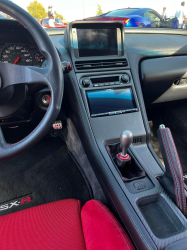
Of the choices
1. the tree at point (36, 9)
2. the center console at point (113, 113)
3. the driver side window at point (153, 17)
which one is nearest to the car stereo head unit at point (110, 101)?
the center console at point (113, 113)

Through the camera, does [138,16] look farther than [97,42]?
Yes

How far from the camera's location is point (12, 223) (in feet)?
3.13

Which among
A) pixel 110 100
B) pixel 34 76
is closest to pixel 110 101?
pixel 110 100

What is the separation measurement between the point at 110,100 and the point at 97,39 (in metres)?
0.40

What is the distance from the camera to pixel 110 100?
1.26m

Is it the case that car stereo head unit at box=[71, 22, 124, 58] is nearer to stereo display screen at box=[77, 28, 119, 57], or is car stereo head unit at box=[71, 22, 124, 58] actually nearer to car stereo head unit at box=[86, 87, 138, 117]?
stereo display screen at box=[77, 28, 119, 57]

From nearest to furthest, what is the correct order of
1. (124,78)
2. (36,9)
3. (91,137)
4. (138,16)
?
(91,137) < (124,78) < (138,16) < (36,9)

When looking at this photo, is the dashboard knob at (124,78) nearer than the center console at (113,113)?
No

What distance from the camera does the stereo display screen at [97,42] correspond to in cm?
128

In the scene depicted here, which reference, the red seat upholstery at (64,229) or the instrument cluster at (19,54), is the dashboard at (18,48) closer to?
the instrument cluster at (19,54)

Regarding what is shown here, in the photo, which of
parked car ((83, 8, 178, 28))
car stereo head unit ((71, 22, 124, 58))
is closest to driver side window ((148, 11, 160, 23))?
parked car ((83, 8, 178, 28))

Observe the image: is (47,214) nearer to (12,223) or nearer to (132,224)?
(12,223)

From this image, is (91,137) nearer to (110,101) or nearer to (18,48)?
(110,101)

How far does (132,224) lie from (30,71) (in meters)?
0.72
